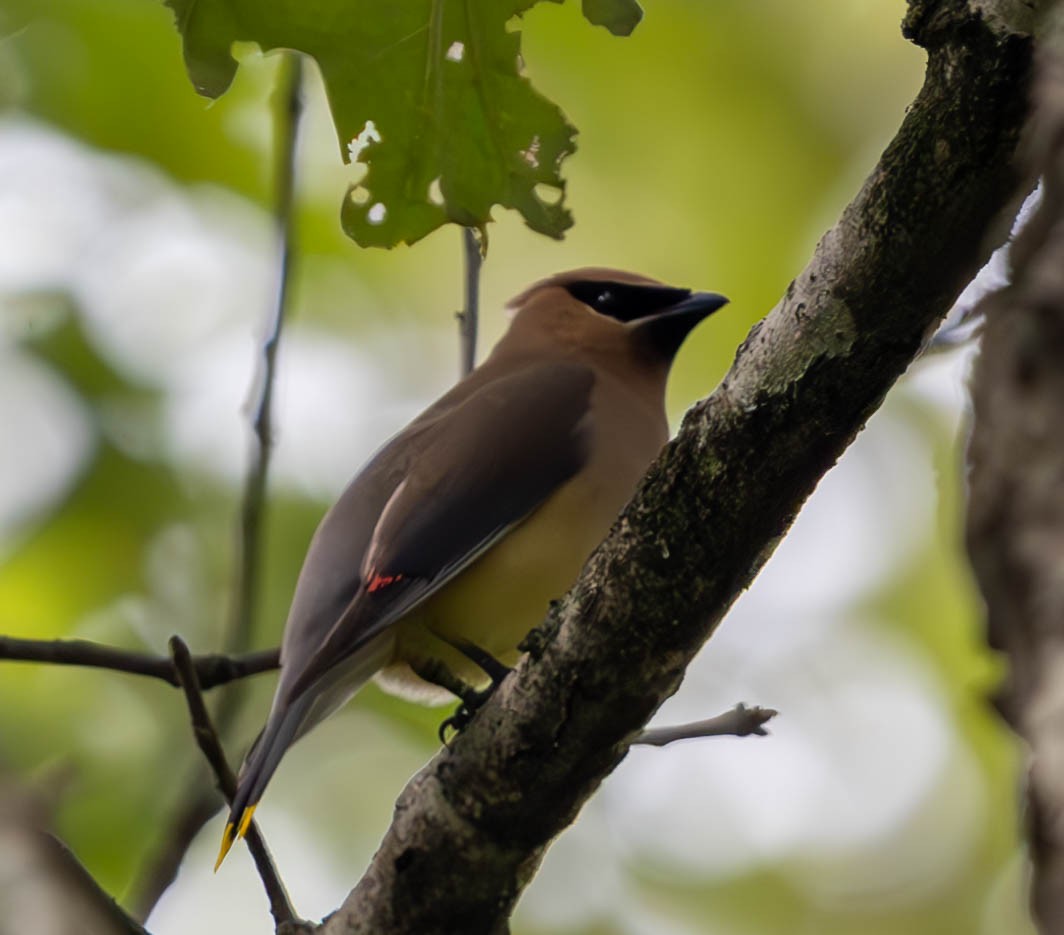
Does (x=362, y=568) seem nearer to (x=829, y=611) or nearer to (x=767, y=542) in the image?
(x=767, y=542)

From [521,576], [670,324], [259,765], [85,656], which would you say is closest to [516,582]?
[521,576]

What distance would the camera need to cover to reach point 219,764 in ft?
10.3

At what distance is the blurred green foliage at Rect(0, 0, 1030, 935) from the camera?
627 centimetres

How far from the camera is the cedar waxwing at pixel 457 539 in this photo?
3.88 m

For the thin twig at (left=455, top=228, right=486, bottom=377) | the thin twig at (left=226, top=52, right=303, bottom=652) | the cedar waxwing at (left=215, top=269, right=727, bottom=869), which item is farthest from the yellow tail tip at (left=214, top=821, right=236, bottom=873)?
the thin twig at (left=455, top=228, right=486, bottom=377)

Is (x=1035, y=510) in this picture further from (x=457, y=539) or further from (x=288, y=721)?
(x=457, y=539)

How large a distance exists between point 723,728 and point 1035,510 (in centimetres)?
226

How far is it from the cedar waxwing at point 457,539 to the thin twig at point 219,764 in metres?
0.32

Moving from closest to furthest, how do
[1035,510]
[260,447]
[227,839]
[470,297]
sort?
[1035,510]
[227,839]
[260,447]
[470,297]

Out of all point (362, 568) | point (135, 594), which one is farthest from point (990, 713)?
point (135, 594)

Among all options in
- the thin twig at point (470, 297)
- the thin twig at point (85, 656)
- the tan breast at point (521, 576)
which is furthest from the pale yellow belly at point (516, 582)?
the thin twig at point (85, 656)

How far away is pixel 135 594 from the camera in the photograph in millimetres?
6535

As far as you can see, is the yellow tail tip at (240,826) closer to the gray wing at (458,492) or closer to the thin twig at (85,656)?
the thin twig at (85,656)

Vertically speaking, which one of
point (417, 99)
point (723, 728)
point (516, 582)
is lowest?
point (723, 728)
